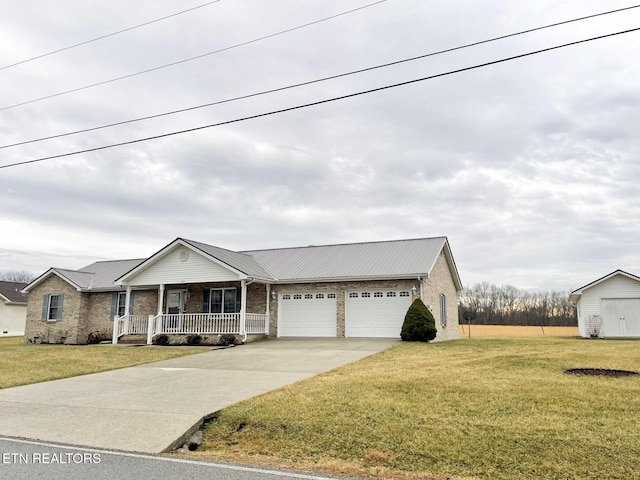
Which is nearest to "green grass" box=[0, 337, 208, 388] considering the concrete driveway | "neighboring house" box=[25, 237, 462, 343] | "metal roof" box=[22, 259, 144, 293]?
the concrete driveway

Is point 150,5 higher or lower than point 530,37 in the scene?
higher

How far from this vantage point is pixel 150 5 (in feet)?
35.9

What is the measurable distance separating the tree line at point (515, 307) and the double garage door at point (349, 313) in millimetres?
35916

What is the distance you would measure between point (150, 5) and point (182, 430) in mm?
9159

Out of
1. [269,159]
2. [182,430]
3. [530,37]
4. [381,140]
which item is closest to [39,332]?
[269,159]

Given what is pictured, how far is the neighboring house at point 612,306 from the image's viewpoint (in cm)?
2584

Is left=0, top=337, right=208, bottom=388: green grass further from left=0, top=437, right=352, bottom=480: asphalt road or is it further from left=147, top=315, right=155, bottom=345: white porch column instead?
left=0, top=437, right=352, bottom=480: asphalt road

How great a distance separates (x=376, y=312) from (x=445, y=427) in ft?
48.6

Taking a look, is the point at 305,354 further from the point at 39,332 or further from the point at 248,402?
the point at 39,332

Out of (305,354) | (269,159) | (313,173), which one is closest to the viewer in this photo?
(305,354)

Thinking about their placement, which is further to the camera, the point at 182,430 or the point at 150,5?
the point at 150,5

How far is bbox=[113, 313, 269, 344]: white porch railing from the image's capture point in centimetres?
2148

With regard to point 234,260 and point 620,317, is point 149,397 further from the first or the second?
point 620,317

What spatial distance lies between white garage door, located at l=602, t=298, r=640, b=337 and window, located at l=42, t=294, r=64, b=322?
29428mm
